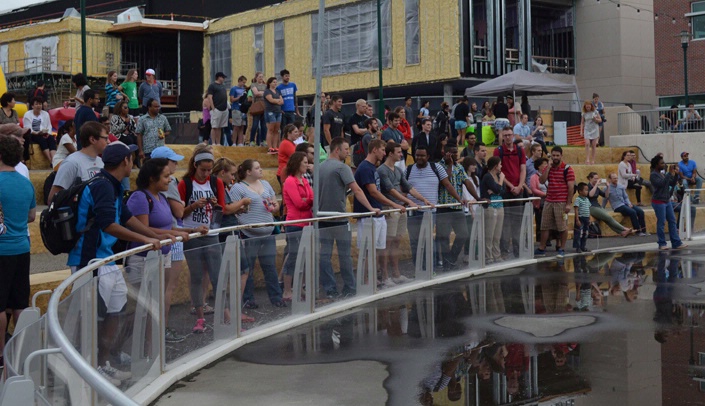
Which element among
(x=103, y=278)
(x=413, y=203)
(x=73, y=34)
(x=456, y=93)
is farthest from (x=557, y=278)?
(x=73, y=34)

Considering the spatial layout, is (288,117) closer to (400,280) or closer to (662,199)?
(400,280)

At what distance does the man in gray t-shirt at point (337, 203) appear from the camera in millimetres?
11570

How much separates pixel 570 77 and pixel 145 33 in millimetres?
19603

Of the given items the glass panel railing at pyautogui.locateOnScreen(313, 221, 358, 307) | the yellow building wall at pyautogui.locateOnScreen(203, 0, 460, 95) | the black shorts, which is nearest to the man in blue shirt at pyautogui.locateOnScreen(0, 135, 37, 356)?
the black shorts

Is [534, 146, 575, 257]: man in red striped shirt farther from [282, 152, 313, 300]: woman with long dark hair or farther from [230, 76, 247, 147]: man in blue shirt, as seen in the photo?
[230, 76, 247, 147]: man in blue shirt

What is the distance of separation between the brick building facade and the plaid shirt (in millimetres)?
28303

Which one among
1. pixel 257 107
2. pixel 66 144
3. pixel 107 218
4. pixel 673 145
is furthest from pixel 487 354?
pixel 673 145

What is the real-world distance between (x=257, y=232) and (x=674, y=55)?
3487 centimetres

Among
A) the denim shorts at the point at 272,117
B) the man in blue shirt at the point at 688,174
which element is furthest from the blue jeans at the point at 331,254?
the man in blue shirt at the point at 688,174

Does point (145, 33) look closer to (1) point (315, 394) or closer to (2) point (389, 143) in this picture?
(2) point (389, 143)

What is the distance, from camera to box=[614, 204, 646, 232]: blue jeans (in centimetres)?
2136

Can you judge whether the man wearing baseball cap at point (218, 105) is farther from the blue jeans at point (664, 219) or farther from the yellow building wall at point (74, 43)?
the yellow building wall at point (74, 43)

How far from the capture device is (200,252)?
8703 millimetres

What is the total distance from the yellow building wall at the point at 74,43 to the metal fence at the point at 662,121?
2427cm
